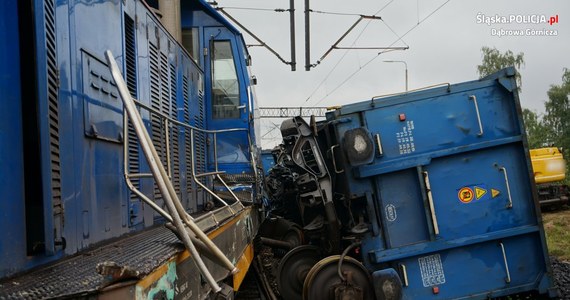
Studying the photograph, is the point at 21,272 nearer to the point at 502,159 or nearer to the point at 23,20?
the point at 23,20

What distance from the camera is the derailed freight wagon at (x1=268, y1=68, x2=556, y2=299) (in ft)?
15.5

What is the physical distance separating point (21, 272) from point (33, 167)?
1.22 feet

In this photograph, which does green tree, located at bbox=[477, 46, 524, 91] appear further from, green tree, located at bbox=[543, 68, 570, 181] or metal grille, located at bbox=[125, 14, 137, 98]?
metal grille, located at bbox=[125, 14, 137, 98]

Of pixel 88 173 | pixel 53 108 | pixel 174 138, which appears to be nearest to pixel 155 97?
pixel 174 138

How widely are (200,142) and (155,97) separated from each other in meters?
1.62

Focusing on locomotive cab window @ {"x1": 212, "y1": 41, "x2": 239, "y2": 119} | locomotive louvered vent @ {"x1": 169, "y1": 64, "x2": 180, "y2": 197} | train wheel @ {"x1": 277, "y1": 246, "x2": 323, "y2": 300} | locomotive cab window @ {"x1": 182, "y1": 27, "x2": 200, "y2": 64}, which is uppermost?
locomotive cab window @ {"x1": 182, "y1": 27, "x2": 200, "y2": 64}

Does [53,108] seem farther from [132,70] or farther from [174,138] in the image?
[174,138]

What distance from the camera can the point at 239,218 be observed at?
142 inches

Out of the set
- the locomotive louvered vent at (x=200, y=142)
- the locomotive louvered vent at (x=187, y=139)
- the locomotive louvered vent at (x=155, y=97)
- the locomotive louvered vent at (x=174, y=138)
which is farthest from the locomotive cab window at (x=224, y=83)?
the locomotive louvered vent at (x=155, y=97)

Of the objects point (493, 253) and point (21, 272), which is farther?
point (493, 253)

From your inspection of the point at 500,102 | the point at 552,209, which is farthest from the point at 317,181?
the point at 552,209

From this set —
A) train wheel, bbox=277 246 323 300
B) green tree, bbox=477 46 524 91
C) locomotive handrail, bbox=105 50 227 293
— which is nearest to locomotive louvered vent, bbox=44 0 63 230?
locomotive handrail, bbox=105 50 227 293

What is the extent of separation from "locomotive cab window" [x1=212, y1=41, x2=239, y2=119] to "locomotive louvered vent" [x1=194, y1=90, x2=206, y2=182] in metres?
0.36

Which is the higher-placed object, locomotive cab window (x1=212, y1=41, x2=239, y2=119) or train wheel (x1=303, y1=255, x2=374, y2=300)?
locomotive cab window (x1=212, y1=41, x2=239, y2=119)
